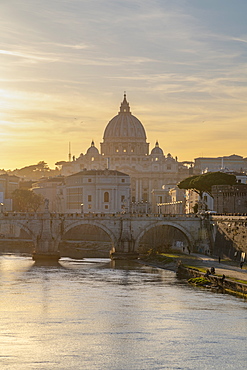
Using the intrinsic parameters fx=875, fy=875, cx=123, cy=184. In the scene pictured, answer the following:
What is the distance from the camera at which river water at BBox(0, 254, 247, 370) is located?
43.4 metres

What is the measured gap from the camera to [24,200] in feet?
573

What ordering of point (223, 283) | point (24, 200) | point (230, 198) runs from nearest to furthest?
point (223, 283) < point (230, 198) < point (24, 200)

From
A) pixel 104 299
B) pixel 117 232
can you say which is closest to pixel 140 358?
pixel 104 299

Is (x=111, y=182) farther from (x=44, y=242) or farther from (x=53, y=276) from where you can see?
(x=53, y=276)

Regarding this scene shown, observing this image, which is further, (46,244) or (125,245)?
(46,244)

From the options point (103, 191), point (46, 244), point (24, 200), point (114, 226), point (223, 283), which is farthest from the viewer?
point (24, 200)

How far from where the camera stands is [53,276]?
3044 inches

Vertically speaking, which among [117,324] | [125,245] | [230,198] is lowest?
[117,324]

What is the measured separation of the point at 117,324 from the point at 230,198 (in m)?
52.2

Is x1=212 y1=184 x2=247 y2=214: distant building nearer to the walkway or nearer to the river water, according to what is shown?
the walkway

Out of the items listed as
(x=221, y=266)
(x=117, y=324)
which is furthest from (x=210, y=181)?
(x=117, y=324)

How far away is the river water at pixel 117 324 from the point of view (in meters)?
43.4

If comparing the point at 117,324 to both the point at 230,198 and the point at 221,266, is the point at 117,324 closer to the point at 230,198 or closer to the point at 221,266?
the point at 221,266

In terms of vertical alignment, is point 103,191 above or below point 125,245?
above
